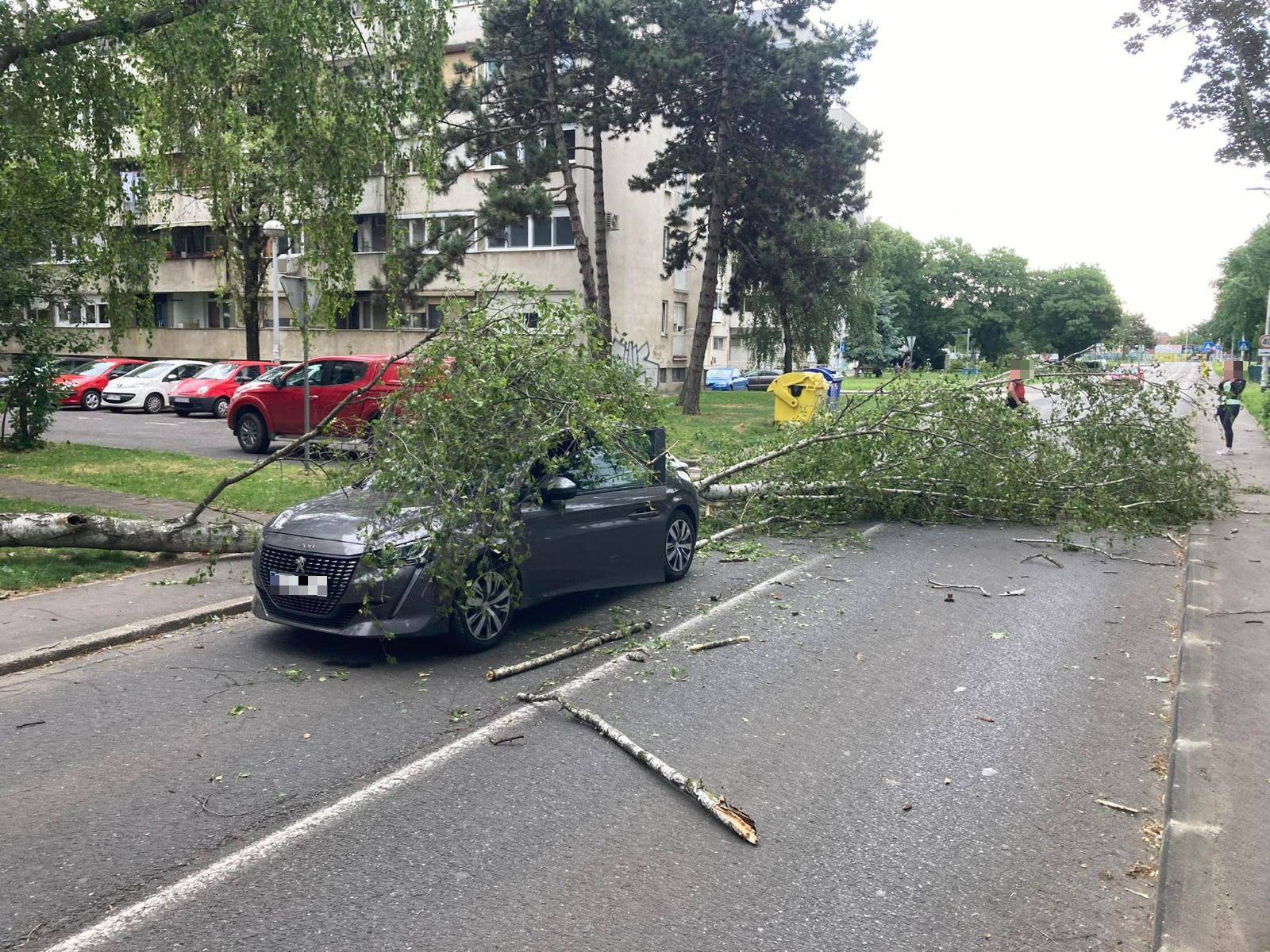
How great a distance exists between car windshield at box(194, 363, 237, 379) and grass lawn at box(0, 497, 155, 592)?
2313cm

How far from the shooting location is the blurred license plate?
23.4ft

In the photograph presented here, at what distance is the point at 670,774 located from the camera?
5273 mm

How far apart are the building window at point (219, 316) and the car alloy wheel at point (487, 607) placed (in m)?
43.3

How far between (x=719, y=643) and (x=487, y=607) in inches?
65.4

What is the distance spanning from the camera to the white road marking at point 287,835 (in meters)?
3.85

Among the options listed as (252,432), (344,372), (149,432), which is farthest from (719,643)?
(149,432)

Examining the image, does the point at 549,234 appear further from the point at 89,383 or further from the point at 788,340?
the point at 89,383

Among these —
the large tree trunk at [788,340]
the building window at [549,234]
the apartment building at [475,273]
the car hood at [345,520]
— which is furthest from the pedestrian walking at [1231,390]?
the large tree trunk at [788,340]

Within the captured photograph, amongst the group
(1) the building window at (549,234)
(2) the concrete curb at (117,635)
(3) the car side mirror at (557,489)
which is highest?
(1) the building window at (549,234)

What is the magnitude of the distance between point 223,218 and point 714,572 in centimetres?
848

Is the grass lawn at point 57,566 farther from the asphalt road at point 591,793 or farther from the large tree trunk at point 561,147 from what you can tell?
the large tree trunk at point 561,147

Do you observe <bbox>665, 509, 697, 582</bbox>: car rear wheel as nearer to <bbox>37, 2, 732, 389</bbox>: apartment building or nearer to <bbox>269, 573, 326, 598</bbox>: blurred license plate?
<bbox>269, 573, 326, 598</bbox>: blurred license plate

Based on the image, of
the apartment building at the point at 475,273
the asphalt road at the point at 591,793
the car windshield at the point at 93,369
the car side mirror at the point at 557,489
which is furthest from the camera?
the apartment building at the point at 475,273

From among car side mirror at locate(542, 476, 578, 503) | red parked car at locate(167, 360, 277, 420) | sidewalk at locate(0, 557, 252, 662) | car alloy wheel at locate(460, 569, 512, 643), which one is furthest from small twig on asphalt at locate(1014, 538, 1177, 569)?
red parked car at locate(167, 360, 277, 420)
